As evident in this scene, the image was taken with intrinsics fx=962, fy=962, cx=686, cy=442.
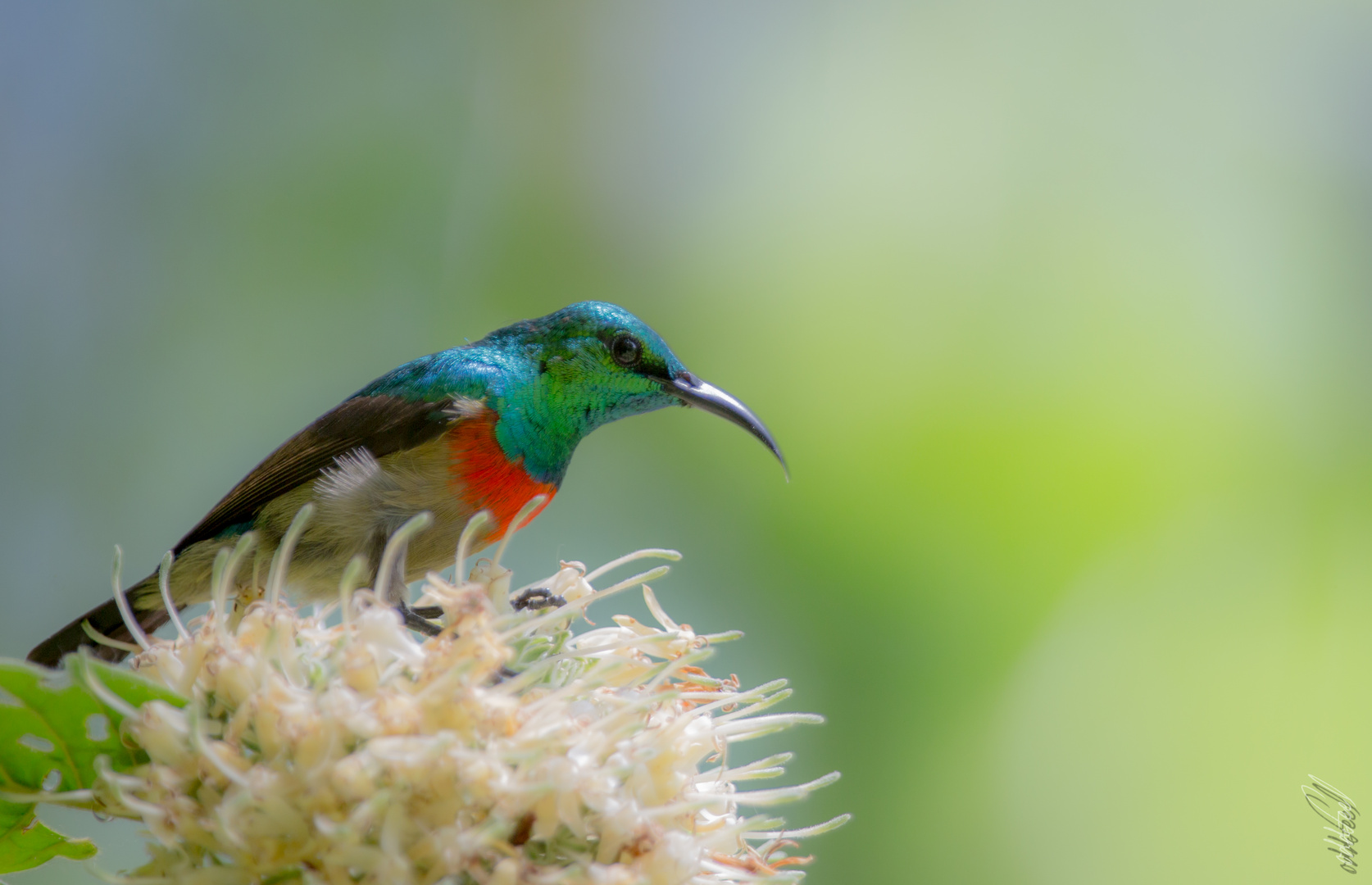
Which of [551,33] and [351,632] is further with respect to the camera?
[551,33]

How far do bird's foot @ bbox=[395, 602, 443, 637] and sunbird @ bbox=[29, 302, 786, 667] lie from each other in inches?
8.0

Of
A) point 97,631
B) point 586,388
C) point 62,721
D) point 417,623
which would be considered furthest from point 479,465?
point 62,721

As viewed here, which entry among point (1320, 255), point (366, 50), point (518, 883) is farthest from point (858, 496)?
point (518, 883)

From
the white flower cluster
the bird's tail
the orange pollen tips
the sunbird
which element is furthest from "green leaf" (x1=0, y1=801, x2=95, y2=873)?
the orange pollen tips

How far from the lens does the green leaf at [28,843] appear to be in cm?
101

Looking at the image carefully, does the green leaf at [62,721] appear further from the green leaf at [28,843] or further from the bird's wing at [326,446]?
the bird's wing at [326,446]

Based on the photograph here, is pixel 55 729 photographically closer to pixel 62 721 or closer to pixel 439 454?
pixel 62 721

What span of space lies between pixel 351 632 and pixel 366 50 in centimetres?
330

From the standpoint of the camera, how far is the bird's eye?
1.61 m

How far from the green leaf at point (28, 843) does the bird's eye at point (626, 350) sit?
3.20ft

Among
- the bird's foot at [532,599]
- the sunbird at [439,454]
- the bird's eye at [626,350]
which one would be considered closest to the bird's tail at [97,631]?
the sunbird at [439,454]

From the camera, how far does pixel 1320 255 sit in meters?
3.30

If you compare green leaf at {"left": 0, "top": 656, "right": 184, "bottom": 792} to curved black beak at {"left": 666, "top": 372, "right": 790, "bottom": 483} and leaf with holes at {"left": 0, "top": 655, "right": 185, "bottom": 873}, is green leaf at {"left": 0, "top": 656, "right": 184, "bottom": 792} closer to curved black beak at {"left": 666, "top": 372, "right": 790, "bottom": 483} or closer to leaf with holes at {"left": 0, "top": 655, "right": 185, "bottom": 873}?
leaf with holes at {"left": 0, "top": 655, "right": 185, "bottom": 873}

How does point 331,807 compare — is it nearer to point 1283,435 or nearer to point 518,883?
point 518,883
